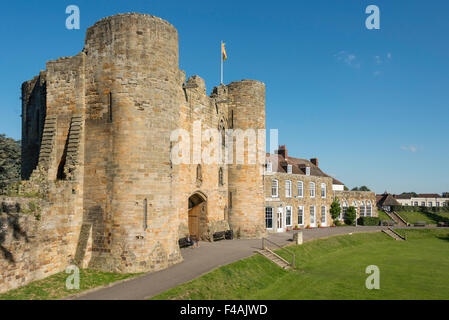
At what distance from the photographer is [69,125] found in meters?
17.7

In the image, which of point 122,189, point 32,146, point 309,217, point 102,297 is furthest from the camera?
Result: point 309,217

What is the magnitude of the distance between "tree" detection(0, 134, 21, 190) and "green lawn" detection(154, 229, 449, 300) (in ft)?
83.6

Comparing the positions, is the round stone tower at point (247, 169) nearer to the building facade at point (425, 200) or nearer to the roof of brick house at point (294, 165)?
the roof of brick house at point (294, 165)

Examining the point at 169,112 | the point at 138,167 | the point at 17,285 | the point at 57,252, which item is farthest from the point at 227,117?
the point at 17,285

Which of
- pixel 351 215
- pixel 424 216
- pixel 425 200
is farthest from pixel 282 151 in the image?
pixel 425 200

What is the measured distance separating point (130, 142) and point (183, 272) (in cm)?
645

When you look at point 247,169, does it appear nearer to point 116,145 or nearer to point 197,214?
point 197,214

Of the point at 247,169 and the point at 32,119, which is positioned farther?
the point at 247,169

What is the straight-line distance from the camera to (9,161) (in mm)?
36219

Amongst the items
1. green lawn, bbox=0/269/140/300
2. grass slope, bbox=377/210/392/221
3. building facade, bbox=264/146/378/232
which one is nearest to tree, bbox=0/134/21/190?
green lawn, bbox=0/269/140/300

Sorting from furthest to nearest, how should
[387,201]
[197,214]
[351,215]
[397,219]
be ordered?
[387,201] < [397,219] < [351,215] < [197,214]

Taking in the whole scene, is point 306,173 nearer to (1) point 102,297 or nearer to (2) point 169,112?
(2) point 169,112

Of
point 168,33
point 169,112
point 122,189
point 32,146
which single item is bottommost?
point 122,189

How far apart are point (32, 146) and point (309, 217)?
1210 inches
